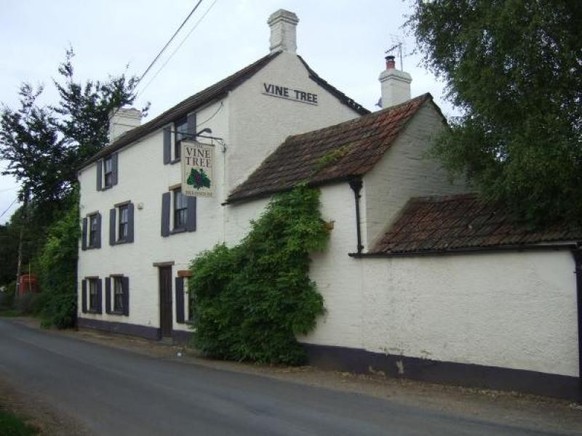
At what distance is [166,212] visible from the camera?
65.0ft

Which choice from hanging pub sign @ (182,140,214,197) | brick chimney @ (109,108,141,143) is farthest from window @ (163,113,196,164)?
brick chimney @ (109,108,141,143)

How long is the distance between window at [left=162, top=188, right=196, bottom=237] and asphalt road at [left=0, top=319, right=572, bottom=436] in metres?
5.72

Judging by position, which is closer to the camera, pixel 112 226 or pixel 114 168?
pixel 112 226

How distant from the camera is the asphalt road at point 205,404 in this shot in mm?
7707

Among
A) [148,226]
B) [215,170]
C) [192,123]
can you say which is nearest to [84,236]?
[148,226]

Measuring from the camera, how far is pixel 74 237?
89.4 ft

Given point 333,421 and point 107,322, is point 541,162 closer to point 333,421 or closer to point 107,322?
point 333,421

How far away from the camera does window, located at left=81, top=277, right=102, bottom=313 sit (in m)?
25.0

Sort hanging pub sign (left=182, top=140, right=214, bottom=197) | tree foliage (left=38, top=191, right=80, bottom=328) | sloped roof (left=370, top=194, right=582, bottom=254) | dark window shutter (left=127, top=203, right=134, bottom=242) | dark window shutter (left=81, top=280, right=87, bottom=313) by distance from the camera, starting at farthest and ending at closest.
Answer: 1. tree foliage (left=38, top=191, right=80, bottom=328)
2. dark window shutter (left=81, top=280, right=87, bottom=313)
3. dark window shutter (left=127, top=203, right=134, bottom=242)
4. hanging pub sign (left=182, top=140, right=214, bottom=197)
5. sloped roof (left=370, top=194, right=582, bottom=254)

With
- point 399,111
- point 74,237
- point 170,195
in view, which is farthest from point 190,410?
point 74,237

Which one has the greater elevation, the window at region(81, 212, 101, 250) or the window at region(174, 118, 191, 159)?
the window at region(174, 118, 191, 159)

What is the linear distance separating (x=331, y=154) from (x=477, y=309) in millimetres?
5614

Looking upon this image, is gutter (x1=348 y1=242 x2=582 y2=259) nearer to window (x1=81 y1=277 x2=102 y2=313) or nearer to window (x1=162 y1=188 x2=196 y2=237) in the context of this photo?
window (x1=162 y1=188 x2=196 y2=237)

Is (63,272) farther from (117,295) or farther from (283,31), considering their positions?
(283,31)
